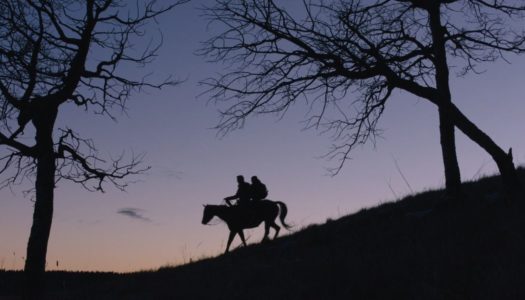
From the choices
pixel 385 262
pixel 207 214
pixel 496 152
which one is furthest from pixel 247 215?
pixel 385 262

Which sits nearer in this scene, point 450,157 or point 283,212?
point 450,157

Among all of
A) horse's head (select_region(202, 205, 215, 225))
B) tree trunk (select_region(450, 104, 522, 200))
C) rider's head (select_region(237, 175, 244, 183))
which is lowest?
tree trunk (select_region(450, 104, 522, 200))

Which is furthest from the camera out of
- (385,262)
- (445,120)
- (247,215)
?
(247,215)

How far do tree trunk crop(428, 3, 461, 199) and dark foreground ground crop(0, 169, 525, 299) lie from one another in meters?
0.65

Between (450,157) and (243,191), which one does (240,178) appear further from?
(450,157)

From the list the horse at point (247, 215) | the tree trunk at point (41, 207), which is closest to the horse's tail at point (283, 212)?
the horse at point (247, 215)

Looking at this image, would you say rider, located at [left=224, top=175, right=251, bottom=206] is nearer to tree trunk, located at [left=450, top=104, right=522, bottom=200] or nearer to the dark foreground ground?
the dark foreground ground

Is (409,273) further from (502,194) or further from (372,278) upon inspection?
(502,194)

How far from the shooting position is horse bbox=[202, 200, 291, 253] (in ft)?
72.2

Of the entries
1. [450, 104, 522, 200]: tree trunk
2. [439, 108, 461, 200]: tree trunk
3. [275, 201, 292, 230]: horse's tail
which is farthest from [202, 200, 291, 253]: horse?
[450, 104, 522, 200]: tree trunk

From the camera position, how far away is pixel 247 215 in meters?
22.1

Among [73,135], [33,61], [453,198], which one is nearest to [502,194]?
[453,198]

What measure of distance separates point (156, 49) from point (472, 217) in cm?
886

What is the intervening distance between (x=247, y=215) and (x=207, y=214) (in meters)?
1.58
